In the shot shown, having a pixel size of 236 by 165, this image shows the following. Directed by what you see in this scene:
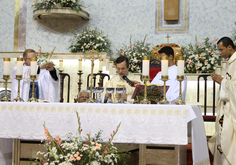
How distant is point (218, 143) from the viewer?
4145mm

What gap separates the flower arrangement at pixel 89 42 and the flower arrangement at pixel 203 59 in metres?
2.29

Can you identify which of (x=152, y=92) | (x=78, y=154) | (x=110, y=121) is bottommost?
(x=78, y=154)

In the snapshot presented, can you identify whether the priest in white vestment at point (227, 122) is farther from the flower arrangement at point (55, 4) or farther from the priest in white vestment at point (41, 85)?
the flower arrangement at point (55, 4)

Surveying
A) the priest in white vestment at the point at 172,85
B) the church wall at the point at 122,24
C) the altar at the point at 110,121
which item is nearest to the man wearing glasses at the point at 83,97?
the priest in white vestment at the point at 172,85

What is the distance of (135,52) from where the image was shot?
8.34 metres

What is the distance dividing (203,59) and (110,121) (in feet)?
17.3

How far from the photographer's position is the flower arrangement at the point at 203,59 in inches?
299

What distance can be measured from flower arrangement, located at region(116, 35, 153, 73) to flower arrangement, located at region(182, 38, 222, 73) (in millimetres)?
1140

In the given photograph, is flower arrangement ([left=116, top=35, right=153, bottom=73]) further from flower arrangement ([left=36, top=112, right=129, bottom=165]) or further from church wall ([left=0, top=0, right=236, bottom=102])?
flower arrangement ([left=36, top=112, right=129, bottom=165])

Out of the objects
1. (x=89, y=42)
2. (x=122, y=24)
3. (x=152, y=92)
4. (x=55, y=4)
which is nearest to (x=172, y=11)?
(x=122, y=24)

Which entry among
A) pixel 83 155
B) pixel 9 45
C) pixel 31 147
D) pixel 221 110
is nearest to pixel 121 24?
pixel 9 45

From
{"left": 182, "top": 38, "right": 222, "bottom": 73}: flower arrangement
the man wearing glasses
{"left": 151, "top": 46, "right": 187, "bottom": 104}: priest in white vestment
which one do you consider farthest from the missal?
{"left": 182, "top": 38, "right": 222, "bottom": 73}: flower arrangement

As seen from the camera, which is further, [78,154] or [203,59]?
[203,59]

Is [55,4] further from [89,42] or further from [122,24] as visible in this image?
[122,24]
